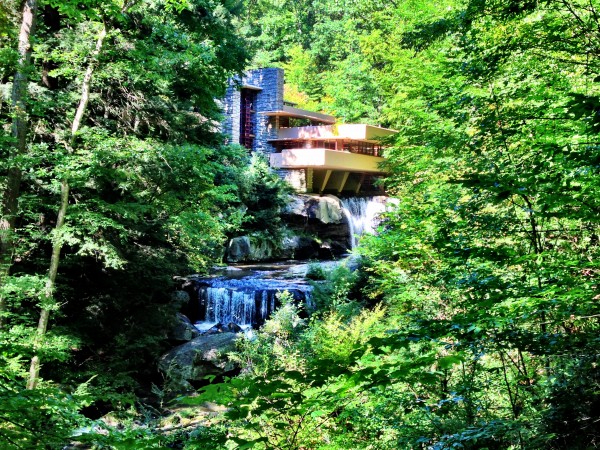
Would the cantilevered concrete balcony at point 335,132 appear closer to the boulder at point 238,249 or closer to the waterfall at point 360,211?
the waterfall at point 360,211

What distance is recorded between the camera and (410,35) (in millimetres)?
5480

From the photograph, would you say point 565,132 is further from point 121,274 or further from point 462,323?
point 121,274

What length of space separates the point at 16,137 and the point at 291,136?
1997 centimetres

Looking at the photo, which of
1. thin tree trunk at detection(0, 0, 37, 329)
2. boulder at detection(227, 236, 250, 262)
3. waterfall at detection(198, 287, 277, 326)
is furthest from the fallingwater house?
thin tree trunk at detection(0, 0, 37, 329)

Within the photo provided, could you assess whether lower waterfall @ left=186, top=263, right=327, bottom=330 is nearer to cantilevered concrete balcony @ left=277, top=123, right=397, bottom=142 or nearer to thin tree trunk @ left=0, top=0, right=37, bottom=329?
thin tree trunk @ left=0, top=0, right=37, bottom=329

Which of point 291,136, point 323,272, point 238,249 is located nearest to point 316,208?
point 238,249

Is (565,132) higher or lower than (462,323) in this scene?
higher

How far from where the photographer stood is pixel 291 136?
25.9 meters

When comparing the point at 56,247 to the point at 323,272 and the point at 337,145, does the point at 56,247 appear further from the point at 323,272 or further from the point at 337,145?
the point at 337,145

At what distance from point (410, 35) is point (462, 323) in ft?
12.4

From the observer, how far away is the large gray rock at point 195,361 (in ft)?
33.8

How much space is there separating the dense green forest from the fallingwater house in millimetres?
10695

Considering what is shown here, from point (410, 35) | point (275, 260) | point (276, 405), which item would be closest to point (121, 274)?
point (410, 35)

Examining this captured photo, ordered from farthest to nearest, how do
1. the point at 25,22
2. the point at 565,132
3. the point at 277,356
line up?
the point at 277,356 < the point at 25,22 < the point at 565,132
